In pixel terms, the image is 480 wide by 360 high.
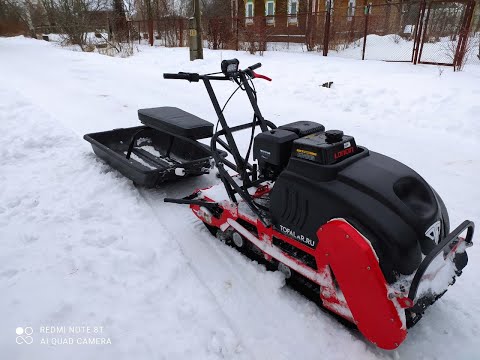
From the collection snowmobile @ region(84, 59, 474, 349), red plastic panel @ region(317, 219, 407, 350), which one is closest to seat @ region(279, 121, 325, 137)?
snowmobile @ region(84, 59, 474, 349)

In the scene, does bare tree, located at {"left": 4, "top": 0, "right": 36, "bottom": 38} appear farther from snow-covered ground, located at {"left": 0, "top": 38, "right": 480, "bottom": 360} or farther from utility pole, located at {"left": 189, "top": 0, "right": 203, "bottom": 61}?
snow-covered ground, located at {"left": 0, "top": 38, "right": 480, "bottom": 360}

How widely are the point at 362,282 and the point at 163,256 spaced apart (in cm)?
142

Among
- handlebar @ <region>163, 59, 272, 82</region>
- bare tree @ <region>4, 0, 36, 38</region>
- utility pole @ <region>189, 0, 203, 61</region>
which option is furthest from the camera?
bare tree @ <region>4, 0, 36, 38</region>

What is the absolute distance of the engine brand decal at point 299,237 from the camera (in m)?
2.08

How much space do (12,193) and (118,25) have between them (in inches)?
693

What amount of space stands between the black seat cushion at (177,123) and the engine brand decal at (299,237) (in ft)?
4.22

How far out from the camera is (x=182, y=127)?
3.16m

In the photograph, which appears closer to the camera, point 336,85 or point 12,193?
point 12,193

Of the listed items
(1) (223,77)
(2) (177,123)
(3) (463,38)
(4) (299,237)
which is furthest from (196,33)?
(4) (299,237)

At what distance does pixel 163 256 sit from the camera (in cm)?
268

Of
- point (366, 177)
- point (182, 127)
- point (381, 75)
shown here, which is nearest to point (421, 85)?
point (381, 75)

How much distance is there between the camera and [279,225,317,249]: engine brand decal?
208 centimetres

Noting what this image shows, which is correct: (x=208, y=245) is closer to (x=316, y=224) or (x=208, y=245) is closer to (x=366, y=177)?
(x=316, y=224)

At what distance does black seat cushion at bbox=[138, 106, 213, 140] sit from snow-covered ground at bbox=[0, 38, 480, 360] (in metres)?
0.66
